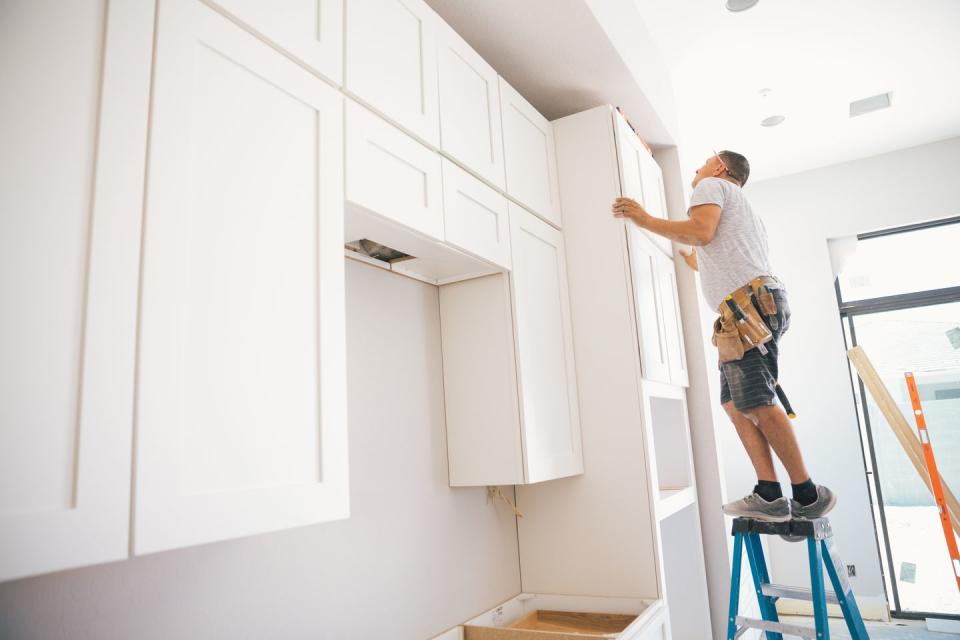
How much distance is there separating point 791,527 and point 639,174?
1.51 metres

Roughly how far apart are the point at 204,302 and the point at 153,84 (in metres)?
0.35

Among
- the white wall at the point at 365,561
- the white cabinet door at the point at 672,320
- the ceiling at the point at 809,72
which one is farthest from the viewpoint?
the ceiling at the point at 809,72

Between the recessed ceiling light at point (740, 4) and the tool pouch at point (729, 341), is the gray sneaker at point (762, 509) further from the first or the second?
the recessed ceiling light at point (740, 4)

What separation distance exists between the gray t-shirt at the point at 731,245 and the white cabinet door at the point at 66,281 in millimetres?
1860

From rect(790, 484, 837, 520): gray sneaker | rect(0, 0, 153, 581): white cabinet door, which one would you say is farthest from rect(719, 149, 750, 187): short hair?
rect(0, 0, 153, 581): white cabinet door

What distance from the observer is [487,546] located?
229 centimetres

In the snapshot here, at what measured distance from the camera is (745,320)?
6.87 feet

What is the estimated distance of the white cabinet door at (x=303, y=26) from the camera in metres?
1.21

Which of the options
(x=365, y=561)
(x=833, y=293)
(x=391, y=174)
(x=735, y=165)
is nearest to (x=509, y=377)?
(x=365, y=561)

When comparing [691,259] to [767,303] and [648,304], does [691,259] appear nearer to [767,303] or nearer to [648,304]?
[648,304]

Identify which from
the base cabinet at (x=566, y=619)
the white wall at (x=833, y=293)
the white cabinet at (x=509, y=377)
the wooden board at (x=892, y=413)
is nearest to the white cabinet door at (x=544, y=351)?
the white cabinet at (x=509, y=377)

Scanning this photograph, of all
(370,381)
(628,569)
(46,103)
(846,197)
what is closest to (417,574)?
(370,381)

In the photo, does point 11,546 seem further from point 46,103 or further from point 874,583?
point 874,583

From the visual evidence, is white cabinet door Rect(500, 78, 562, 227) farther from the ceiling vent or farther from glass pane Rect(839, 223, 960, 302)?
glass pane Rect(839, 223, 960, 302)
